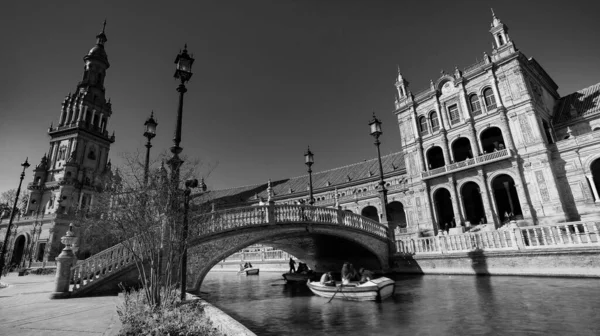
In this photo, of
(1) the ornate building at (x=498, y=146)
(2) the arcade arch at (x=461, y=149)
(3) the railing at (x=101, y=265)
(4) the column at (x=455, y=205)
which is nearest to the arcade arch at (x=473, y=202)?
(1) the ornate building at (x=498, y=146)

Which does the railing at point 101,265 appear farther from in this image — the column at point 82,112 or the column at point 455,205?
the column at point 82,112

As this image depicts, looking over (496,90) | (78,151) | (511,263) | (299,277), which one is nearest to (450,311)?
(511,263)

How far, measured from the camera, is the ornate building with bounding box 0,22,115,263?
1638 inches

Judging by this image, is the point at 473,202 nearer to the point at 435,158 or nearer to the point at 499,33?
the point at 435,158

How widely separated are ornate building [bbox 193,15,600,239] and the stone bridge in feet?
27.7

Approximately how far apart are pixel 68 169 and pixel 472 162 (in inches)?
2318

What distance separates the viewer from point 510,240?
15.7 m

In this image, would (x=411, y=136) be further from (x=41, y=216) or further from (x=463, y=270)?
(x=41, y=216)

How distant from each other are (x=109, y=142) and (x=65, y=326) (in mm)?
59477

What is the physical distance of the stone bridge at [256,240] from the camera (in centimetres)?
1030

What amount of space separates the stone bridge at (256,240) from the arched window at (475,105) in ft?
68.6

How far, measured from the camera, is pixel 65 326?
538cm

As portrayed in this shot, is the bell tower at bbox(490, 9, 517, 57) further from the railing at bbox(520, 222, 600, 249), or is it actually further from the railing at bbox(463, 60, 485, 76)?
the railing at bbox(520, 222, 600, 249)

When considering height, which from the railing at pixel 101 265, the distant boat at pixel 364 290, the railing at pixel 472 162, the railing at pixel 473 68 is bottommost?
the distant boat at pixel 364 290
